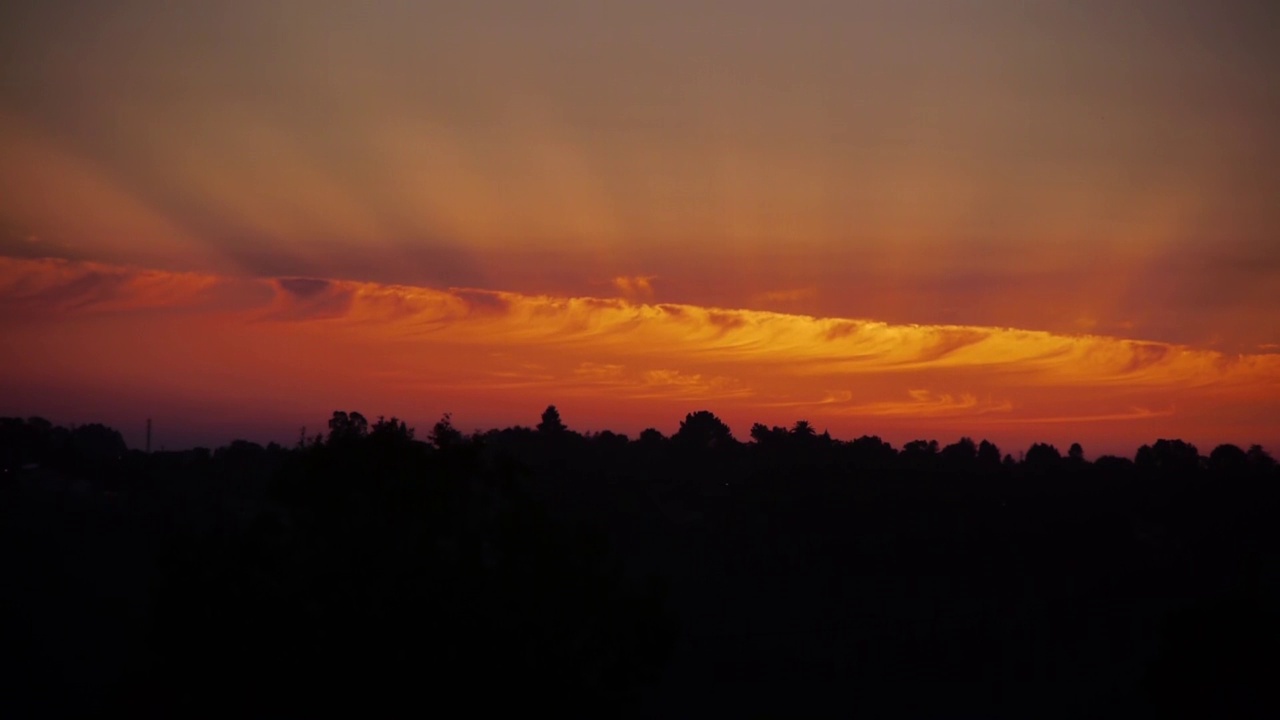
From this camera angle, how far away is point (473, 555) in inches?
982

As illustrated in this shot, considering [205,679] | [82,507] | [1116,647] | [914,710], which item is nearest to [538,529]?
[205,679]

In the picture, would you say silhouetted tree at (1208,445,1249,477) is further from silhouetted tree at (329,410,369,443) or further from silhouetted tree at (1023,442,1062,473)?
silhouetted tree at (329,410,369,443)

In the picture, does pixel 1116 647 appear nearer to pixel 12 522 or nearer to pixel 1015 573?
pixel 1015 573

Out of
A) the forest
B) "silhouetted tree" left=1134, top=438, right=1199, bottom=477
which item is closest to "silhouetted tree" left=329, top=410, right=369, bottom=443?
the forest

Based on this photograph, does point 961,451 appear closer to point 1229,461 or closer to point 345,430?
point 1229,461

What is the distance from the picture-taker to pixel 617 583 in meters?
26.6

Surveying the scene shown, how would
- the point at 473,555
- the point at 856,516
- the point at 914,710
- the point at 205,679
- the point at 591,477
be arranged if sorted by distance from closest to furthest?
the point at 205,679
the point at 473,555
the point at 914,710
the point at 856,516
the point at 591,477

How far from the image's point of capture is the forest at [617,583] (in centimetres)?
2391

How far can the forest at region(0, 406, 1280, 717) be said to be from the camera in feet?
78.4

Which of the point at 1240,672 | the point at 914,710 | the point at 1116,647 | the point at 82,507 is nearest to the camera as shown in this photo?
the point at 1240,672

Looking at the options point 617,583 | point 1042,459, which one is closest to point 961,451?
point 1042,459

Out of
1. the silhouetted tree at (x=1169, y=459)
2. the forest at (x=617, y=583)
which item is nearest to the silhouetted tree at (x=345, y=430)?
the forest at (x=617, y=583)

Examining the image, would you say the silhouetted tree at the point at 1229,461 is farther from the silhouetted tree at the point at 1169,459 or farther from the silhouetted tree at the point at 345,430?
the silhouetted tree at the point at 345,430

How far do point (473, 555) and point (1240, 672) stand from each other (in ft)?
66.8
